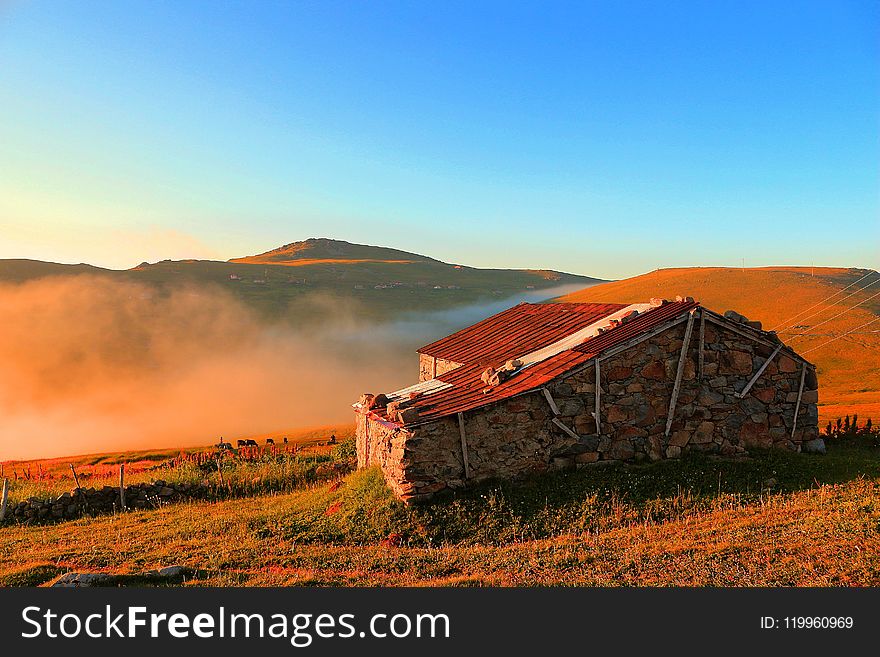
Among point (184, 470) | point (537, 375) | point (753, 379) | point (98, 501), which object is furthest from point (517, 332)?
point (98, 501)

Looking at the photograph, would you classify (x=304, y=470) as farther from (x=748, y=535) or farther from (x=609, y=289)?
(x=609, y=289)

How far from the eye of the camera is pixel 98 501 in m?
18.6

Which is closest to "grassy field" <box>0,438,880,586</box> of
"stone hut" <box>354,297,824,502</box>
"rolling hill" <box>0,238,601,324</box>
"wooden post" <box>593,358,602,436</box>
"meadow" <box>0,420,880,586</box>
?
"meadow" <box>0,420,880,586</box>

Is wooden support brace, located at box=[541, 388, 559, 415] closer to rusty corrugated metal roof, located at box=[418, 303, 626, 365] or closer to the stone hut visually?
the stone hut

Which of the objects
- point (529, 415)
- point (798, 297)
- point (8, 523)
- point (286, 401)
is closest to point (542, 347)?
point (529, 415)

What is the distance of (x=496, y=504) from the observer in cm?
1352

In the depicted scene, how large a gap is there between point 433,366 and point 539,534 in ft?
43.1

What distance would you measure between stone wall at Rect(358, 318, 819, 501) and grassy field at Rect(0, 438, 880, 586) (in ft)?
1.60

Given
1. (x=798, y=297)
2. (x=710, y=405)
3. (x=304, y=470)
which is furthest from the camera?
(x=798, y=297)

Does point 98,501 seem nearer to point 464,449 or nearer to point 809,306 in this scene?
point 464,449

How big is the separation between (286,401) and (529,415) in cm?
4816

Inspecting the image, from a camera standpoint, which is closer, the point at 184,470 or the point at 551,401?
the point at 551,401

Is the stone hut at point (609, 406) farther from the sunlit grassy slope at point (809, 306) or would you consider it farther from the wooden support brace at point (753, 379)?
the sunlit grassy slope at point (809, 306)

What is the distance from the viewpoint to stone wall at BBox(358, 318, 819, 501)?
14.0 metres
